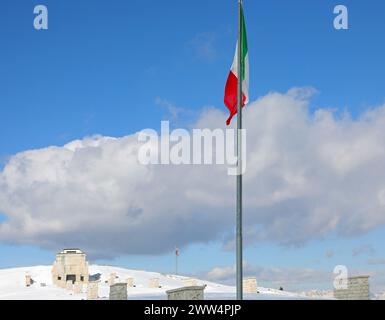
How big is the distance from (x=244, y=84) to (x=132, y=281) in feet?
112

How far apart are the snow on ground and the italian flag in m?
20.6

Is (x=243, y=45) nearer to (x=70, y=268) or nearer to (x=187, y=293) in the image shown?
(x=187, y=293)

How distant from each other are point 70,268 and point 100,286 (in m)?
7.90

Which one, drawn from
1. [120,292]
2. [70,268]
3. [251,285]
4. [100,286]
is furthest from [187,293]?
[70,268]

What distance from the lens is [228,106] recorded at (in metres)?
24.3

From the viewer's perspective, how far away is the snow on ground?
4947 centimetres

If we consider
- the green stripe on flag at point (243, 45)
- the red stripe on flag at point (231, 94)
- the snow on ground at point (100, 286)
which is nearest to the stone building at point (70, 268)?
the snow on ground at point (100, 286)

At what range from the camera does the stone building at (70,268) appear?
202 feet

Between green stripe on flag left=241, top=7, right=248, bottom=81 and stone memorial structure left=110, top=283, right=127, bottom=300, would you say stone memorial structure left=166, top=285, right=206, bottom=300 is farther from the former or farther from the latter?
green stripe on flag left=241, top=7, right=248, bottom=81

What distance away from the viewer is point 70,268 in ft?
207

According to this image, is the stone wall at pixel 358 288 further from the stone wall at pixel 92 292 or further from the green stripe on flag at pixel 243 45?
the green stripe on flag at pixel 243 45
